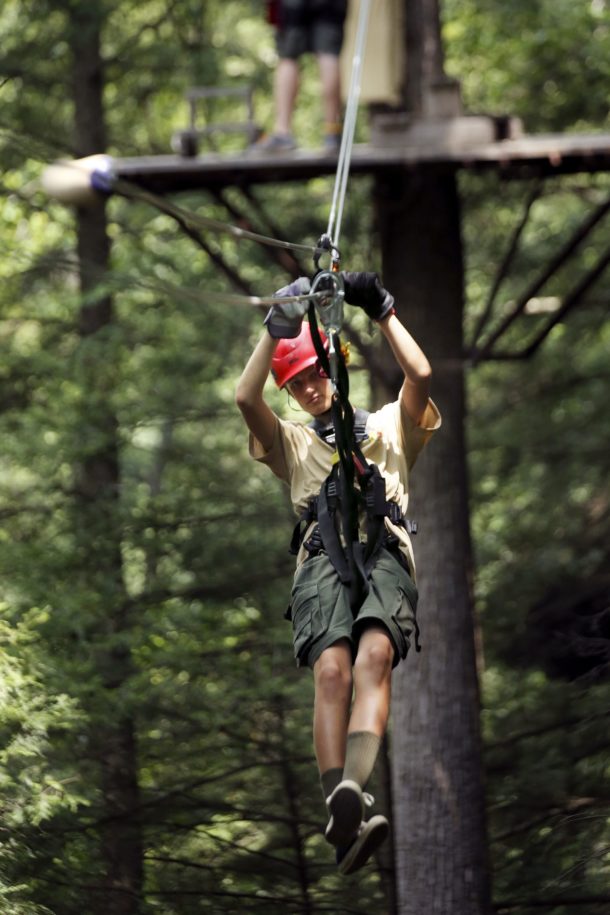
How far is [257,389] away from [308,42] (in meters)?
4.38

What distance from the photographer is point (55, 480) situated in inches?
394

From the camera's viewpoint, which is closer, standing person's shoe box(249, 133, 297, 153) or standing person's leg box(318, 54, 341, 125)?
standing person's shoe box(249, 133, 297, 153)

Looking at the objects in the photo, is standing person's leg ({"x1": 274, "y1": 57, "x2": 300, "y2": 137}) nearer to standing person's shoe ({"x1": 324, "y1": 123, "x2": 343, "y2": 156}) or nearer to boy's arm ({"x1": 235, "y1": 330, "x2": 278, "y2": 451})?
standing person's shoe ({"x1": 324, "y1": 123, "x2": 343, "y2": 156})

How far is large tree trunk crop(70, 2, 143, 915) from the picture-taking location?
25.4 ft

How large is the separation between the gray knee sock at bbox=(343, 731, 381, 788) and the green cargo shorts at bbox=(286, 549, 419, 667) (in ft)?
1.17

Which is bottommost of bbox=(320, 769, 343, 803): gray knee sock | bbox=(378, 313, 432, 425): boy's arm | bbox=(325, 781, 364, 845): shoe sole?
bbox=(325, 781, 364, 845): shoe sole

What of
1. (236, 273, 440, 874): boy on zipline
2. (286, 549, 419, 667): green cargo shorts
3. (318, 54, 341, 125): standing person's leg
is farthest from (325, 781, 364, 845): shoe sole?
(318, 54, 341, 125): standing person's leg

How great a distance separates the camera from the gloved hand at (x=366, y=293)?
179 inches

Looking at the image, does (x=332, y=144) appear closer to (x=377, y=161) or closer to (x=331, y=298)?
(x=377, y=161)

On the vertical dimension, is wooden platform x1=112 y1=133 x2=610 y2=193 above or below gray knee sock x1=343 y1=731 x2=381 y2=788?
above

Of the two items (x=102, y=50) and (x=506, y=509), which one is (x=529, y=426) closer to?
(x=506, y=509)

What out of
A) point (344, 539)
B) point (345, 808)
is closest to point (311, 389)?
point (344, 539)

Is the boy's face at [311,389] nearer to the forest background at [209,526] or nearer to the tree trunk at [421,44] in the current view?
the forest background at [209,526]

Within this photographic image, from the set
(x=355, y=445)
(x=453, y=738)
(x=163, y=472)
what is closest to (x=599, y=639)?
(x=453, y=738)
